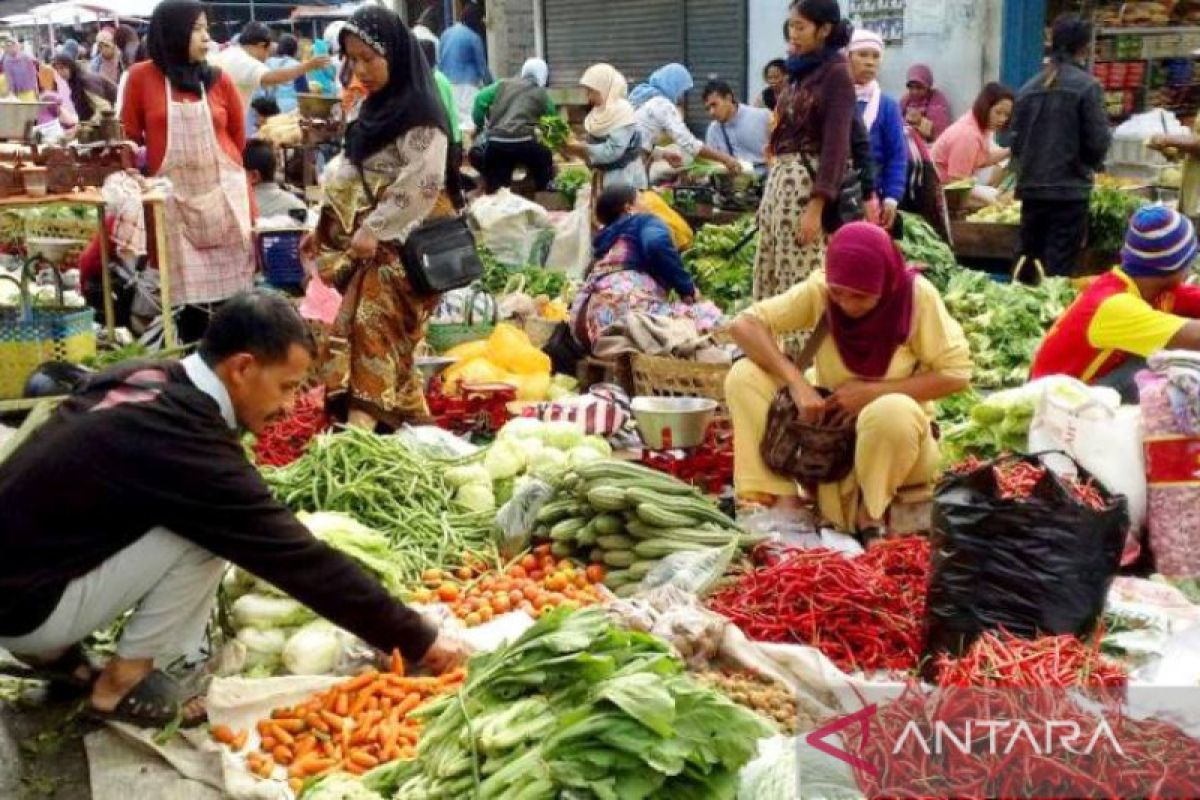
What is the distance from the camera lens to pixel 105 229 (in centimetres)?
741

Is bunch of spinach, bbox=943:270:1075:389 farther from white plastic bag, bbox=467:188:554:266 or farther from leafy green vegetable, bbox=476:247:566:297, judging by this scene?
white plastic bag, bbox=467:188:554:266

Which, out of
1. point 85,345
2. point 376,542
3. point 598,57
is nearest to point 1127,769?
point 376,542

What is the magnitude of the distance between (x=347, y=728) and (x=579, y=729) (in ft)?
3.20

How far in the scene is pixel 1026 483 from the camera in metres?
3.69

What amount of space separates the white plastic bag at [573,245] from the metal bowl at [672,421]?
12.2 ft

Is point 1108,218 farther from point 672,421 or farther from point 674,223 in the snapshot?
point 672,421

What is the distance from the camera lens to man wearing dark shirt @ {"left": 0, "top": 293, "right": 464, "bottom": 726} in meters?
3.24

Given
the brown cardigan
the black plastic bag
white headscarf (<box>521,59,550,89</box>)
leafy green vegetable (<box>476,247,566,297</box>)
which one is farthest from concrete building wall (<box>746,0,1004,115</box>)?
the black plastic bag

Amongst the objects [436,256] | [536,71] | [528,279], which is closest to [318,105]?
[536,71]

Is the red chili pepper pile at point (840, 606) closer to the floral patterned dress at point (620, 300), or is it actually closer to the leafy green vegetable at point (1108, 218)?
the floral patterned dress at point (620, 300)

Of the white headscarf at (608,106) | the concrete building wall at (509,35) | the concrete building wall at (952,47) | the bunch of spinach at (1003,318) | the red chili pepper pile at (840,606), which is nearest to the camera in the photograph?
the red chili pepper pile at (840,606)

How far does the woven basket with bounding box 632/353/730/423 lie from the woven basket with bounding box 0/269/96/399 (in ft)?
9.81

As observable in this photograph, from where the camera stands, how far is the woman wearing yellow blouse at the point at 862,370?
455cm

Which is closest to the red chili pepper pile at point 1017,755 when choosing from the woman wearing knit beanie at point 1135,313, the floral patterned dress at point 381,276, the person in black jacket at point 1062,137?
the woman wearing knit beanie at point 1135,313
